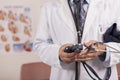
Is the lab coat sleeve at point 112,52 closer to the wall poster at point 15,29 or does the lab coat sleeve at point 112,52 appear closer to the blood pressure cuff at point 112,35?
the blood pressure cuff at point 112,35

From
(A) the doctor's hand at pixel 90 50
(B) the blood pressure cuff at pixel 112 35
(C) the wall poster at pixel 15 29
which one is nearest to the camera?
(A) the doctor's hand at pixel 90 50

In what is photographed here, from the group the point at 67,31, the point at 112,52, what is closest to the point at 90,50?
the point at 112,52

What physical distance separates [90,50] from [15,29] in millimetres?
1148

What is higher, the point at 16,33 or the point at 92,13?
the point at 92,13

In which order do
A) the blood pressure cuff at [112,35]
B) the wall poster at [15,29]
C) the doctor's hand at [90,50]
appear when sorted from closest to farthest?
1. the doctor's hand at [90,50]
2. the blood pressure cuff at [112,35]
3. the wall poster at [15,29]

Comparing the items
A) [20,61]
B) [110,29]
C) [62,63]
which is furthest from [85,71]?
[20,61]

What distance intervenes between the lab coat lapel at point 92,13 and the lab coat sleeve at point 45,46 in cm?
14

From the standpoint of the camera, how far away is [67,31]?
1035 mm

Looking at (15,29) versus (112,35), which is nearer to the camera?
(112,35)

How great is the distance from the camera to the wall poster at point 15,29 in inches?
72.6

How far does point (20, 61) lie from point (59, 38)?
0.92 metres

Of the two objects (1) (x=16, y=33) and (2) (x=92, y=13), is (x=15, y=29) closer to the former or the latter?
(1) (x=16, y=33)

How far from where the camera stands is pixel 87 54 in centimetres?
83

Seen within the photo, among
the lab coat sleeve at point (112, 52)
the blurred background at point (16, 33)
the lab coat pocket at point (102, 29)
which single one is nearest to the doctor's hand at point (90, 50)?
the lab coat sleeve at point (112, 52)
